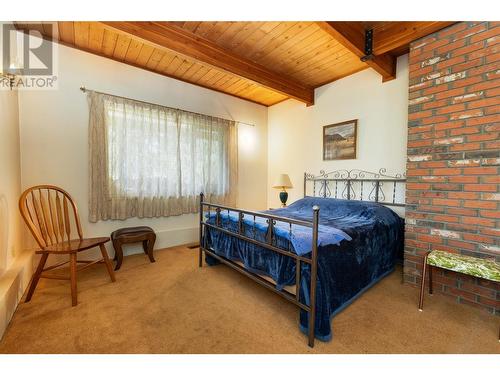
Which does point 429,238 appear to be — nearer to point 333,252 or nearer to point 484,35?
point 333,252

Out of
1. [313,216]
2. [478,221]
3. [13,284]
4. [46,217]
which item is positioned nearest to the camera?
[313,216]

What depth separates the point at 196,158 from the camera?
3574mm

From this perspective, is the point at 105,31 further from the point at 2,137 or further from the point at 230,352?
the point at 230,352

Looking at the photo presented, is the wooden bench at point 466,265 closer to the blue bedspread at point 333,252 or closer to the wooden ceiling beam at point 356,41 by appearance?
the blue bedspread at point 333,252

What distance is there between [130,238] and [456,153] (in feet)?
11.4

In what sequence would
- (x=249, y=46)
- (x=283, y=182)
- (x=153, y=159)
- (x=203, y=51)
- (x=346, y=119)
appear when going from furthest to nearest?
(x=283, y=182), (x=346, y=119), (x=153, y=159), (x=249, y=46), (x=203, y=51)

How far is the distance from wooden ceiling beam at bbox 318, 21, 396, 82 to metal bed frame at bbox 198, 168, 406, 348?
4.16ft

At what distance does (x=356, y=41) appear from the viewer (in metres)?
2.22

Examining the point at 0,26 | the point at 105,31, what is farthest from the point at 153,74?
the point at 0,26

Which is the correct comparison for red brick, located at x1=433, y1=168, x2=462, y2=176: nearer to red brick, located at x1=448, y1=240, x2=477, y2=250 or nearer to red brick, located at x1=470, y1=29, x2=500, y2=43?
red brick, located at x1=448, y1=240, x2=477, y2=250

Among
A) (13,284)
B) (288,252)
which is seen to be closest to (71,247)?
(13,284)

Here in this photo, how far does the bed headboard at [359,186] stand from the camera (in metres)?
2.79

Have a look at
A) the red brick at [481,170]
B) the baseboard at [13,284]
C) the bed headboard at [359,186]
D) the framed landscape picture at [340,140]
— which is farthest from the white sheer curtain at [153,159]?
the red brick at [481,170]
